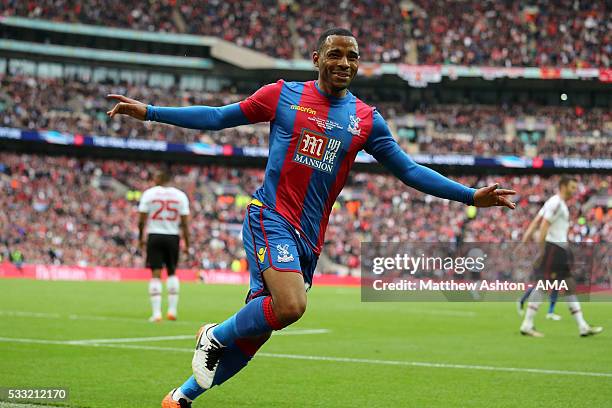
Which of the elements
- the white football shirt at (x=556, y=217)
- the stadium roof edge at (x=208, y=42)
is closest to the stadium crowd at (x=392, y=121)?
the stadium roof edge at (x=208, y=42)

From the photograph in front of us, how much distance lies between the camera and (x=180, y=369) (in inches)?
358

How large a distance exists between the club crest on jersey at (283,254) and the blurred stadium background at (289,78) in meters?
39.0

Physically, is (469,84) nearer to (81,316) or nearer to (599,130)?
(599,130)

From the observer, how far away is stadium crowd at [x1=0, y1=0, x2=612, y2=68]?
57188 millimetres

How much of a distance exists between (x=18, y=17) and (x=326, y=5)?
18164 mm

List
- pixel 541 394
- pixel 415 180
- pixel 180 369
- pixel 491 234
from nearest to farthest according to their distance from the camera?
pixel 415 180 → pixel 541 394 → pixel 180 369 → pixel 491 234

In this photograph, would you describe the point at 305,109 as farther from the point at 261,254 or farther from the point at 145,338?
the point at 145,338

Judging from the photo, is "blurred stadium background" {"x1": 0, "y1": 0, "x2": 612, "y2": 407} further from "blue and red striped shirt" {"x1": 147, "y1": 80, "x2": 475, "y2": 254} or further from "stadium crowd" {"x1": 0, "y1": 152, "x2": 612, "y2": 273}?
"blue and red striped shirt" {"x1": 147, "y1": 80, "x2": 475, "y2": 254}

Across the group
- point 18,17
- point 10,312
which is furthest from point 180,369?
point 18,17

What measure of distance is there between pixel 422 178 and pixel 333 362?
4.18m


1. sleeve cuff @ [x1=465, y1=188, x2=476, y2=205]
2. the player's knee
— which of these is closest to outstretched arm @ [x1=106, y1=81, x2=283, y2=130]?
the player's knee

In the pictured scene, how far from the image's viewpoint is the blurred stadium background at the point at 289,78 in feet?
158

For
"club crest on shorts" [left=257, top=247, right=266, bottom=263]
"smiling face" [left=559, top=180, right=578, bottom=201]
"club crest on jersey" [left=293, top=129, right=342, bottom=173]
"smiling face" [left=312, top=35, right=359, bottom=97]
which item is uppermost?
"smiling face" [left=312, top=35, right=359, bottom=97]

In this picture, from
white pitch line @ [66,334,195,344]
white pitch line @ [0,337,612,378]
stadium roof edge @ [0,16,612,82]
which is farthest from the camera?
stadium roof edge @ [0,16,612,82]
